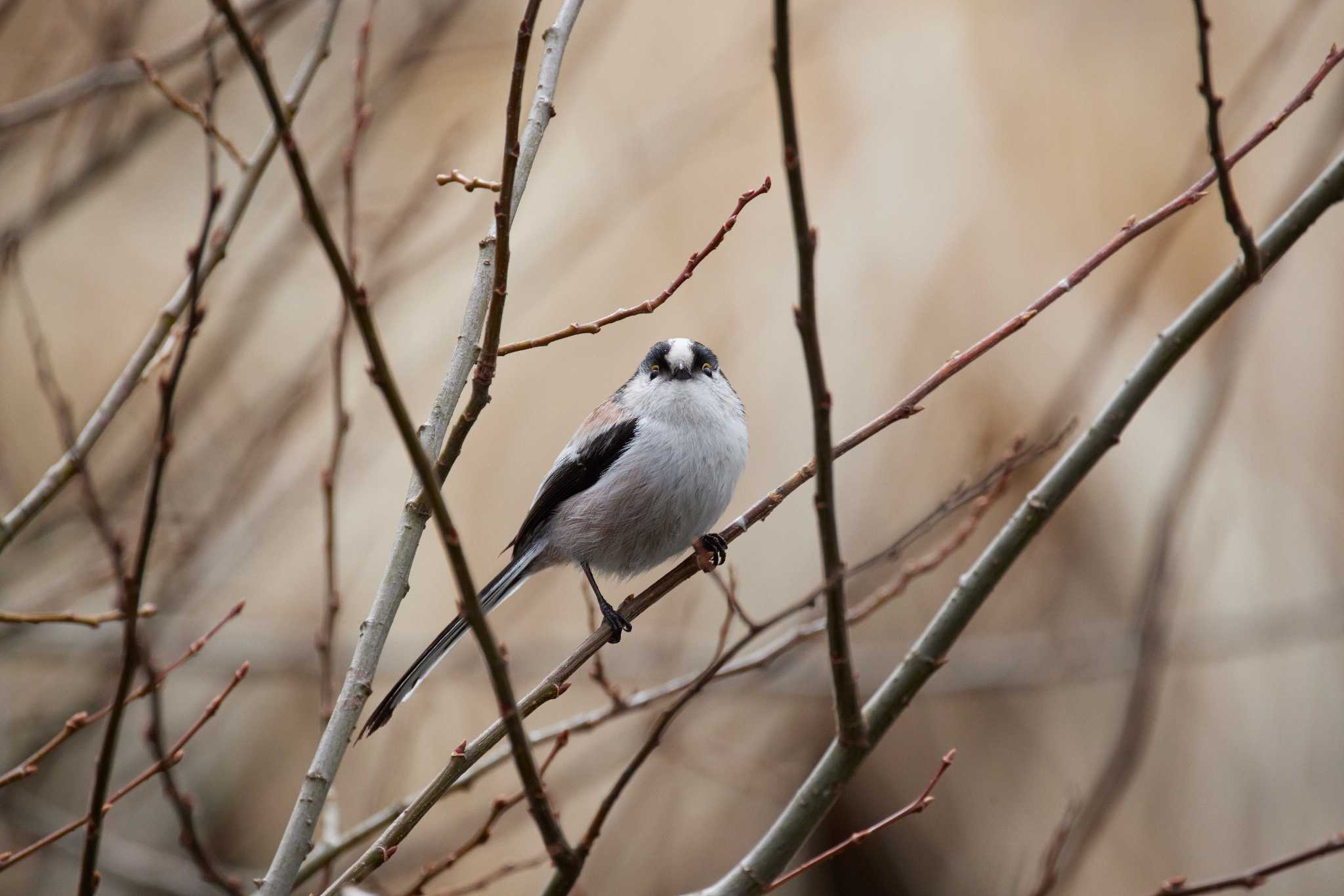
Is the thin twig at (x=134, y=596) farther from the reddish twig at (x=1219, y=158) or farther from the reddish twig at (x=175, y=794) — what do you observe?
the reddish twig at (x=1219, y=158)

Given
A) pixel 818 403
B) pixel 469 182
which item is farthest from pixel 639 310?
pixel 818 403

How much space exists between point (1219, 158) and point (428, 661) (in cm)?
208

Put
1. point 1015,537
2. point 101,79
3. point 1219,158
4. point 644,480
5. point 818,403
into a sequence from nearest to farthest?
point 818,403 < point 1219,158 < point 1015,537 < point 101,79 < point 644,480

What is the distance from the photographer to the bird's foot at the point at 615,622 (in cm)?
253

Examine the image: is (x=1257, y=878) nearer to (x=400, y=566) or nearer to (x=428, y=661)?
(x=400, y=566)

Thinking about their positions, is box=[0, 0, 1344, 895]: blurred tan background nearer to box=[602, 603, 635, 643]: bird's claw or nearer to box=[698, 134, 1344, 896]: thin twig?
box=[602, 603, 635, 643]: bird's claw

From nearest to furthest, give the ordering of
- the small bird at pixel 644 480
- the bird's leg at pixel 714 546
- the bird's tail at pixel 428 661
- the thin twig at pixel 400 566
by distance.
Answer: the thin twig at pixel 400 566
the bird's tail at pixel 428 661
the bird's leg at pixel 714 546
the small bird at pixel 644 480

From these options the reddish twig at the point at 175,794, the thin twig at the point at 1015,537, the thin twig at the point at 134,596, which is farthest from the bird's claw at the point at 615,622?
the thin twig at the point at 134,596

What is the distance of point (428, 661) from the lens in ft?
8.86

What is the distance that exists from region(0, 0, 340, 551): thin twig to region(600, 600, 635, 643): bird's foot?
1.13m

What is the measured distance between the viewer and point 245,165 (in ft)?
8.19

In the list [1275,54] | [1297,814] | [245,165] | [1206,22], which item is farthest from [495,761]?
[1297,814]

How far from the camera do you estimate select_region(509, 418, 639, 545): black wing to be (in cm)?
340

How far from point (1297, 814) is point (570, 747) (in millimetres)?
3610
